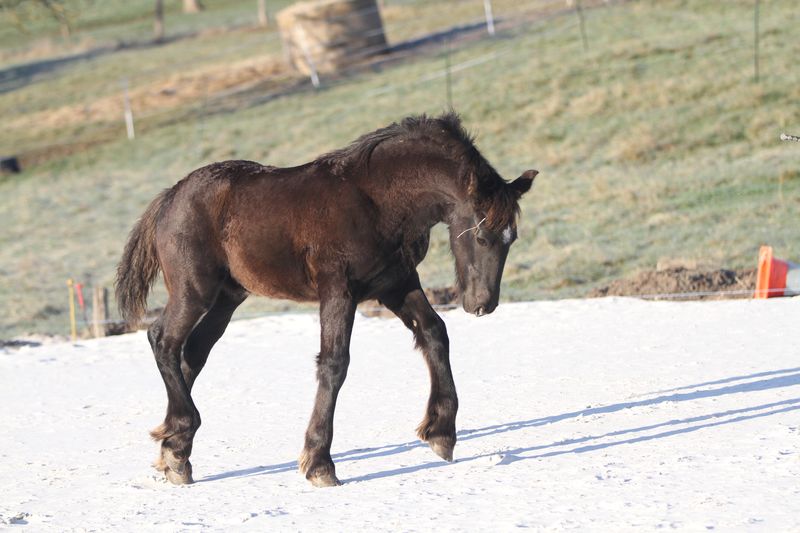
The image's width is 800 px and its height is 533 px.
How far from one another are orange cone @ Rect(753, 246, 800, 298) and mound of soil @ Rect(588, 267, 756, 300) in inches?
9.2

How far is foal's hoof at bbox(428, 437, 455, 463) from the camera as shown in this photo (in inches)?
268

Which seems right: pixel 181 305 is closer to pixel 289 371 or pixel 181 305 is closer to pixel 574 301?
pixel 289 371

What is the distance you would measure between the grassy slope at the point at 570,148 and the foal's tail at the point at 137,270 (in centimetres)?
671

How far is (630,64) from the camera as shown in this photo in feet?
86.0

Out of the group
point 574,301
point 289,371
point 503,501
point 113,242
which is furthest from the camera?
point 113,242

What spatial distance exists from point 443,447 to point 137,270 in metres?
2.26

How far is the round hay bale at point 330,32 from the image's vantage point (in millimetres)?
29859

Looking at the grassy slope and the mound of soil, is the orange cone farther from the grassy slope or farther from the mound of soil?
the grassy slope

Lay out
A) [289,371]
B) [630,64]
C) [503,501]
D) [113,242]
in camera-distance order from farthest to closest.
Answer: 1. [630,64]
2. [113,242]
3. [289,371]
4. [503,501]

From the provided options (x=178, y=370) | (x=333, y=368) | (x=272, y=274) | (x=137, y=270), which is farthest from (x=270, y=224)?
(x=137, y=270)

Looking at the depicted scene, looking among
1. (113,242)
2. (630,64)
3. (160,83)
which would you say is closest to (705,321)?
(113,242)

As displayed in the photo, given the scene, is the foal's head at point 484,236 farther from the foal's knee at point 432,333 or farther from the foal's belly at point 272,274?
the foal's belly at point 272,274

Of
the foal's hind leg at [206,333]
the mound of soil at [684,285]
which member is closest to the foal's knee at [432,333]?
the foal's hind leg at [206,333]

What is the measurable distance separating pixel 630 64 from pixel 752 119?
16.5ft
